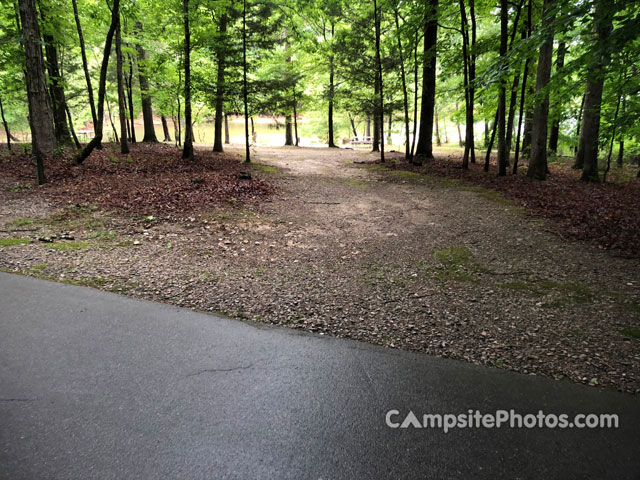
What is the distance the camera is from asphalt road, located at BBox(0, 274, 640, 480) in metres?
2.00

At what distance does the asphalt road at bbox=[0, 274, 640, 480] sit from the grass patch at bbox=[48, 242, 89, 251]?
2.24m

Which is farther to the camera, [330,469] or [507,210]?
[507,210]

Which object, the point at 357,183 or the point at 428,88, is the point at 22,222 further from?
the point at 428,88

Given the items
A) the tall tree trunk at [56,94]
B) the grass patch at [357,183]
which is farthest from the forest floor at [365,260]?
the tall tree trunk at [56,94]

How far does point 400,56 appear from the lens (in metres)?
13.6

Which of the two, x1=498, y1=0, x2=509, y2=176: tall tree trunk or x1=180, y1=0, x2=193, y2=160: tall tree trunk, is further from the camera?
x1=180, y1=0, x2=193, y2=160: tall tree trunk

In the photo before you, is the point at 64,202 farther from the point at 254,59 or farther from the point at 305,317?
the point at 254,59

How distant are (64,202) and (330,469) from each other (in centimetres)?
884

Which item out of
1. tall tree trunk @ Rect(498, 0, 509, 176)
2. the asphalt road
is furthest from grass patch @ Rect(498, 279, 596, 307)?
tall tree trunk @ Rect(498, 0, 509, 176)

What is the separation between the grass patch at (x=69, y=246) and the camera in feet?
18.1

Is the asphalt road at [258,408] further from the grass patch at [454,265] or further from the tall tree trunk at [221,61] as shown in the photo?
the tall tree trunk at [221,61]

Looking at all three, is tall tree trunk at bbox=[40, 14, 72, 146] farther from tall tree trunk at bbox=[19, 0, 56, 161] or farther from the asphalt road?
the asphalt road

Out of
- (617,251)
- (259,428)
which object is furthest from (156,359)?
(617,251)

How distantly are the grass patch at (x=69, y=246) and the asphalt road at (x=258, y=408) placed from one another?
224cm
